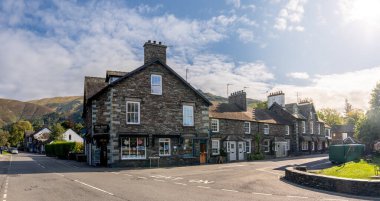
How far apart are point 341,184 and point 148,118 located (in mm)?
19401

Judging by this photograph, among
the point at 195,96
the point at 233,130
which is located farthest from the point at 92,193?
the point at 233,130

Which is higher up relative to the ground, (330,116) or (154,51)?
(154,51)

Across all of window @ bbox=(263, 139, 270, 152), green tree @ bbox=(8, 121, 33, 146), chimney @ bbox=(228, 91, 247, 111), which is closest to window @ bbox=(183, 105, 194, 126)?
chimney @ bbox=(228, 91, 247, 111)

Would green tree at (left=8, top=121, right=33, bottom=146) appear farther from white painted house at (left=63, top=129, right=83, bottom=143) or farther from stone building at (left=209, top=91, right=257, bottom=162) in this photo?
stone building at (left=209, top=91, right=257, bottom=162)

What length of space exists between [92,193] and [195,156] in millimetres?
20150

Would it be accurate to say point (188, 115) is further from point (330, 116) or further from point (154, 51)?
point (330, 116)

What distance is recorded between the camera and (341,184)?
15000mm

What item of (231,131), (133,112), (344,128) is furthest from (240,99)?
(344,128)

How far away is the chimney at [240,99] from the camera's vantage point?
151 ft

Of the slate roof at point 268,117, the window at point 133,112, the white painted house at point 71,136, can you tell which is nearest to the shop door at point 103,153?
the window at point 133,112

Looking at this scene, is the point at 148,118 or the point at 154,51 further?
the point at 154,51

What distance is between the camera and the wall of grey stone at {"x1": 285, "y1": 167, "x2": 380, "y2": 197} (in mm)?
14094

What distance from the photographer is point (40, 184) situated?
17.6 m

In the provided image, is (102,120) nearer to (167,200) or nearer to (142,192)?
(142,192)
